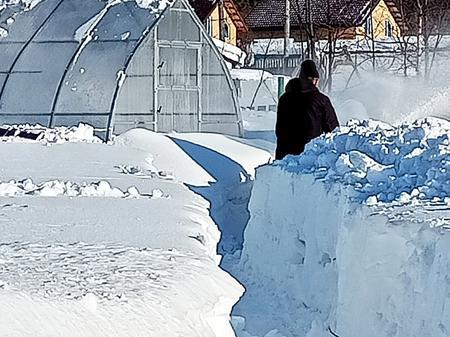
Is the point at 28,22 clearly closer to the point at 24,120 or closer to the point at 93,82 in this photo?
the point at 24,120

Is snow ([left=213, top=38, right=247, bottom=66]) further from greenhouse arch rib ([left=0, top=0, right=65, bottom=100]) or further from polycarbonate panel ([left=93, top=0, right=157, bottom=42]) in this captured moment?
polycarbonate panel ([left=93, top=0, right=157, bottom=42])

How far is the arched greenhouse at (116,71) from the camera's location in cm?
1714

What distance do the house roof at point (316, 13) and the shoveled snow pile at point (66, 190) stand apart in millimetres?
21668

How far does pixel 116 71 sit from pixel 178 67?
1.37m

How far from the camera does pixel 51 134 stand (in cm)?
1528

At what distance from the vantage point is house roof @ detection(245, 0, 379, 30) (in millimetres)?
36059

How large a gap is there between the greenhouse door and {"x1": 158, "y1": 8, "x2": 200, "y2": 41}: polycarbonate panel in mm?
127

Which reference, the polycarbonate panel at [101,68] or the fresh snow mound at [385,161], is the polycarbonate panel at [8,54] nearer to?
the polycarbonate panel at [101,68]

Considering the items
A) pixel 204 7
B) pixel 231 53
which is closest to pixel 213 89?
pixel 231 53

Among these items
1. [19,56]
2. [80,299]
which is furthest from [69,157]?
[80,299]

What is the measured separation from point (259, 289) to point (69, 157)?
5014mm

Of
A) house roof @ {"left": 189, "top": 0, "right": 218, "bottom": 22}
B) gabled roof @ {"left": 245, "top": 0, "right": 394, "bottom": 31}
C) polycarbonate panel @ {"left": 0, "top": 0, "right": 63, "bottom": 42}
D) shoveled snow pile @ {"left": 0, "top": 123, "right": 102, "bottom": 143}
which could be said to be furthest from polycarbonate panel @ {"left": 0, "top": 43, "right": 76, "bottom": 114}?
house roof @ {"left": 189, "top": 0, "right": 218, "bottom": 22}

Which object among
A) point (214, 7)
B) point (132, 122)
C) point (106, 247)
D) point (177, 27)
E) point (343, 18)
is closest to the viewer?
point (106, 247)

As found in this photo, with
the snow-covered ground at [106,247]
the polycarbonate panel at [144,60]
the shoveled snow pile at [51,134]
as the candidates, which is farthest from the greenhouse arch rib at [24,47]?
the snow-covered ground at [106,247]
